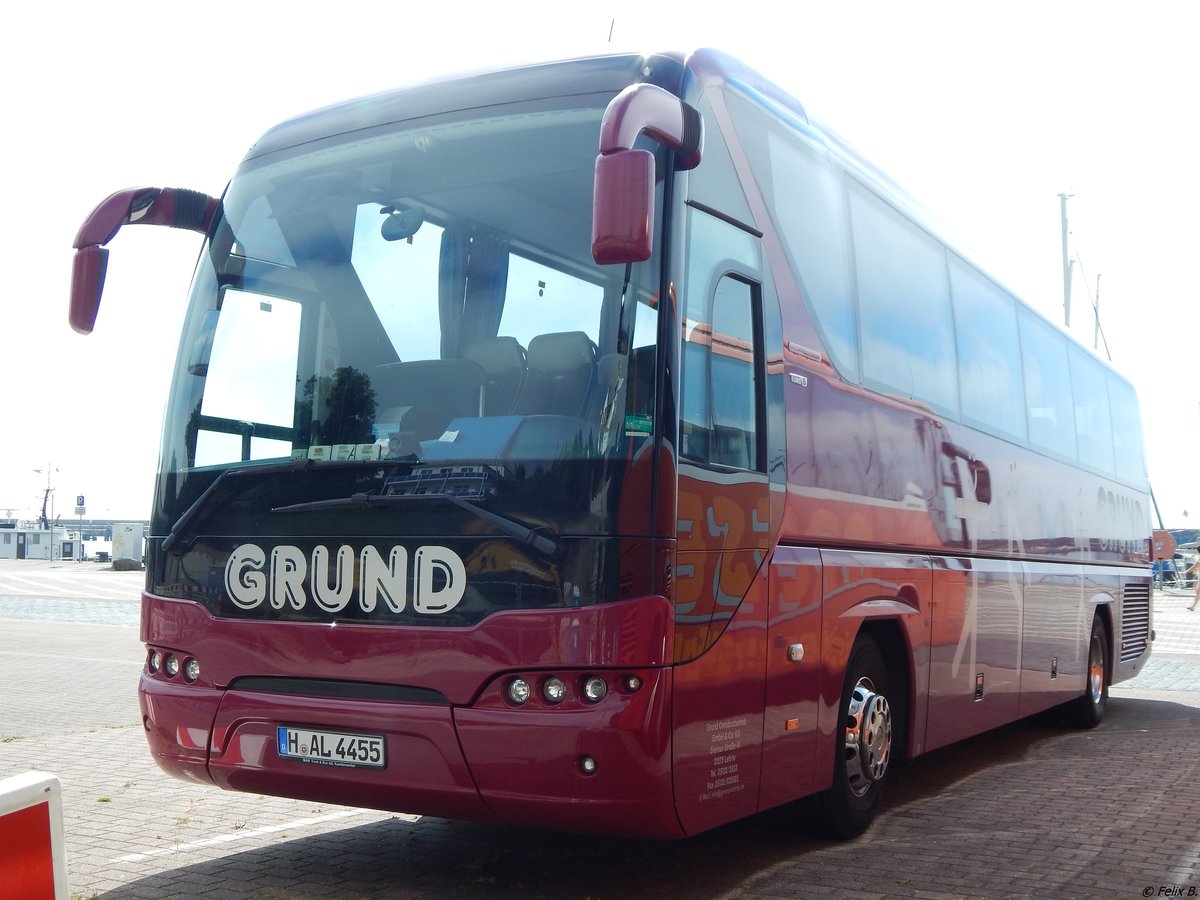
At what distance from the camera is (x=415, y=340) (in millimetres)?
5418

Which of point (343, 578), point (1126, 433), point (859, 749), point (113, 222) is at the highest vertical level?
point (1126, 433)

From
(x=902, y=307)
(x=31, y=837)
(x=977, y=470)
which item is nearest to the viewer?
(x=31, y=837)

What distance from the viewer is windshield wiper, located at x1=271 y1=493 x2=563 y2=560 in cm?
491

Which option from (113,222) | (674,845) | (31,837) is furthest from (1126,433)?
(31,837)

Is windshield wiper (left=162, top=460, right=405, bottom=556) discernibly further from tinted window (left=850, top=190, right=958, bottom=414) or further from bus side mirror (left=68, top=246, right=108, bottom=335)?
tinted window (left=850, top=190, right=958, bottom=414)

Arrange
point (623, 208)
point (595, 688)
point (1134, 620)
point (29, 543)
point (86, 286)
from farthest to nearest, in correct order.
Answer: point (29, 543), point (1134, 620), point (86, 286), point (595, 688), point (623, 208)

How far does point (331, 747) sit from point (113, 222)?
2675mm

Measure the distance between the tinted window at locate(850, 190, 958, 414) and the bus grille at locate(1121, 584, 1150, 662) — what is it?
19.9 ft

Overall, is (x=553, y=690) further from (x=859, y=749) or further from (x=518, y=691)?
(x=859, y=749)

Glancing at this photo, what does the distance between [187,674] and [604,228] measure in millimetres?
2704

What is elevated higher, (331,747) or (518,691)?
(518,691)

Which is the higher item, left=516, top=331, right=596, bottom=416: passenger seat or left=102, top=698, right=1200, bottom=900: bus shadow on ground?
left=516, top=331, right=596, bottom=416: passenger seat

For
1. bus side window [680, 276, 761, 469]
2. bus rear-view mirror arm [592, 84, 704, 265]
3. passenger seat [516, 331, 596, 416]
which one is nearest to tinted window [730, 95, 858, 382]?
bus side window [680, 276, 761, 469]

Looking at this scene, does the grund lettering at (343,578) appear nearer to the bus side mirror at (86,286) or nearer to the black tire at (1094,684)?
the bus side mirror at (86,286)
